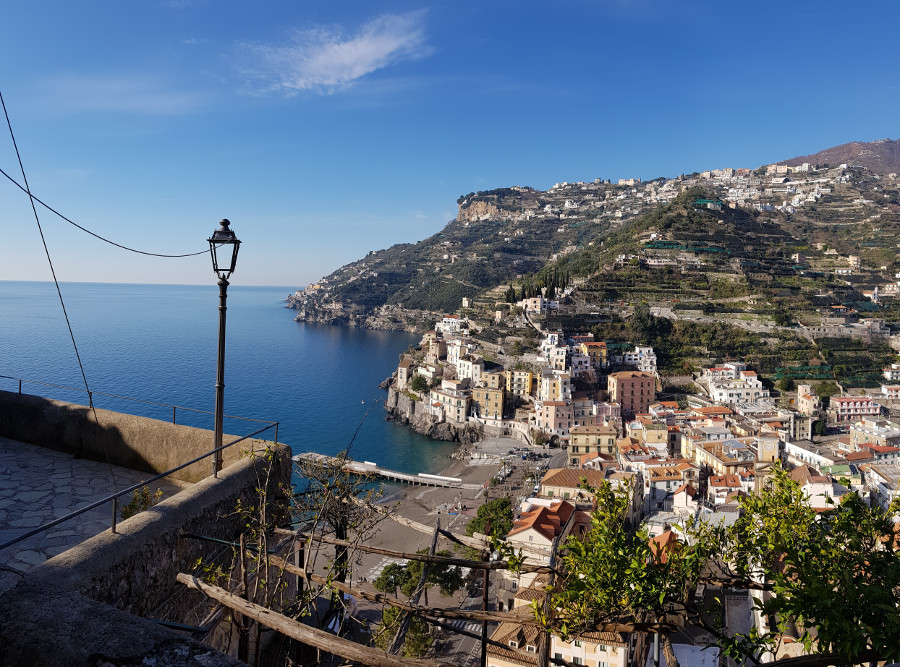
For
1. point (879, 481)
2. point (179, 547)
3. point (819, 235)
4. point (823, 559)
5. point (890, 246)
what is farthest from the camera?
point (819, 235)

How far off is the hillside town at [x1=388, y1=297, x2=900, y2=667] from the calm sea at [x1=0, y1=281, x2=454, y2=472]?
197 inches

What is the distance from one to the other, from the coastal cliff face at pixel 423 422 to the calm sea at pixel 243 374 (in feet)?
2.78

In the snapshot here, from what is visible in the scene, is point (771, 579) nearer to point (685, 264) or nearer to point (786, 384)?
point (786, 384)

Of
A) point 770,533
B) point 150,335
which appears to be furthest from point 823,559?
point 150,335

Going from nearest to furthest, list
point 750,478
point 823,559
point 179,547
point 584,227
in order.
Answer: point 823,559
point 179,547
point 750,478
point 584,227

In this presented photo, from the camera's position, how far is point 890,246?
5925cm

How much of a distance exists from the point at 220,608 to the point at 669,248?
2209 inches

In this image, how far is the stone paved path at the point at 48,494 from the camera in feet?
7.89

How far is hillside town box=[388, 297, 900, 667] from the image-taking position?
19.0 meters

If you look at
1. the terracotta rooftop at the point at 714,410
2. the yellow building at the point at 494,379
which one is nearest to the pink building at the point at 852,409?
the terracotta rooftop at the point at 714,410

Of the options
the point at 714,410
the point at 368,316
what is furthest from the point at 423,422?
the point at 368,316

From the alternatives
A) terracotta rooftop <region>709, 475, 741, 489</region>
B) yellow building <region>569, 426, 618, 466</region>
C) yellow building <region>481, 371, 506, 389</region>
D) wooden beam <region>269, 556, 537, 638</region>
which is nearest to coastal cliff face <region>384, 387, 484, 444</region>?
yellow building <region>481, 371, 506, 389</region>

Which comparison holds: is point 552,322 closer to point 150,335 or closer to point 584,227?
point 150,335

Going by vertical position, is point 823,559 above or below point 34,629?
below
